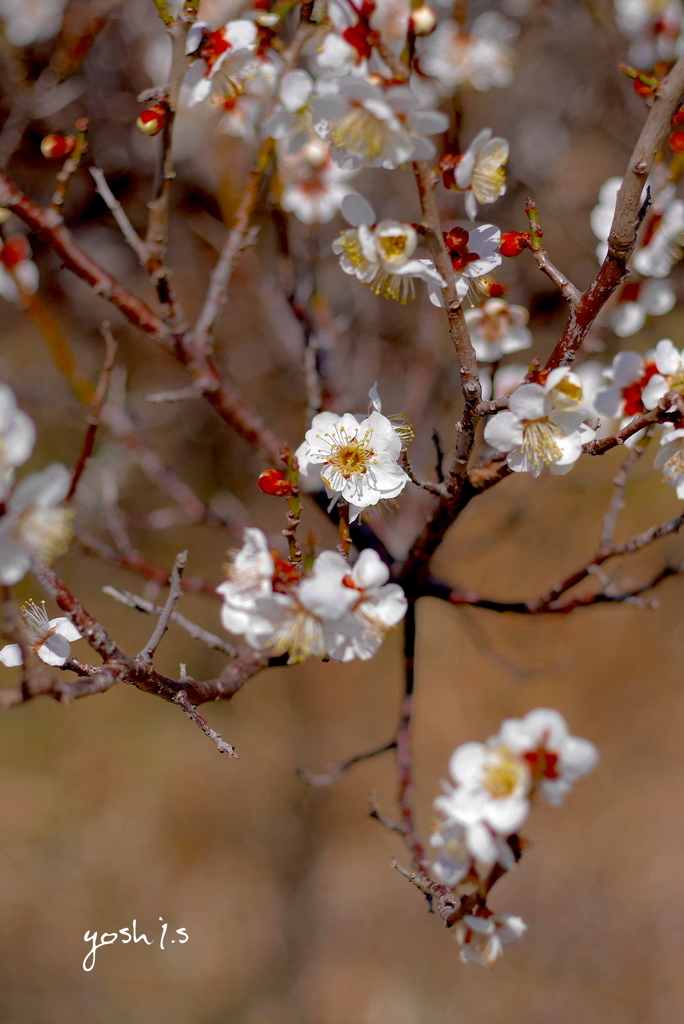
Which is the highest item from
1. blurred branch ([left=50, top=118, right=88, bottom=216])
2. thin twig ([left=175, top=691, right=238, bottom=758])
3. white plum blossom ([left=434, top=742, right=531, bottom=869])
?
blurred branch ([left=50, top=118, right=88, bottom=216])

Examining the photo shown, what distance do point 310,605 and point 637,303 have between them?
1.01m

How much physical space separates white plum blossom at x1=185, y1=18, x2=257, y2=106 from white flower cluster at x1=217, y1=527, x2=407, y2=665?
704mm

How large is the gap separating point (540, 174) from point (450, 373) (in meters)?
1.00

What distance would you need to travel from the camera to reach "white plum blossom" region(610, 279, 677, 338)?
4.05 ft

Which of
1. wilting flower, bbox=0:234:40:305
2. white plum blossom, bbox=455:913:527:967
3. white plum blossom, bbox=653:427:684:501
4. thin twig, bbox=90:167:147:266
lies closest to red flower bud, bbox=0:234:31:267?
wilting flower, bbox=0:234:40:305

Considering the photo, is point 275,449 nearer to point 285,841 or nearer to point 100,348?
point 100,348

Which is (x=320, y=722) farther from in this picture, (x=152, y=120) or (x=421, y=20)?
(x=421, y=20)

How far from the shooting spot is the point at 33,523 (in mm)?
614

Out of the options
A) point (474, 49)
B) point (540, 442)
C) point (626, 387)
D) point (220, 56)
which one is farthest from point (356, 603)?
point (474, 49)

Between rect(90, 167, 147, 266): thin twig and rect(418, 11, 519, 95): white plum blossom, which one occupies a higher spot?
rect(418, 11, 519, 95): white plum blossom

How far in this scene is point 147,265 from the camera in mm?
1030

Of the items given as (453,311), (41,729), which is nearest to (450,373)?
(453,311)

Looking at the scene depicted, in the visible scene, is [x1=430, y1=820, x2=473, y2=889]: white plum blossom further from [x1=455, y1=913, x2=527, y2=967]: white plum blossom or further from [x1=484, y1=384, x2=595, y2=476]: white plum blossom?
[x1=484, y1=384, x2=595, y2=476]: white plum blossom

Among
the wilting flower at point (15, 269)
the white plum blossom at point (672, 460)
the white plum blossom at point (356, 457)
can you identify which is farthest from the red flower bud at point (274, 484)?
the wilting flower at point (15, 269)
